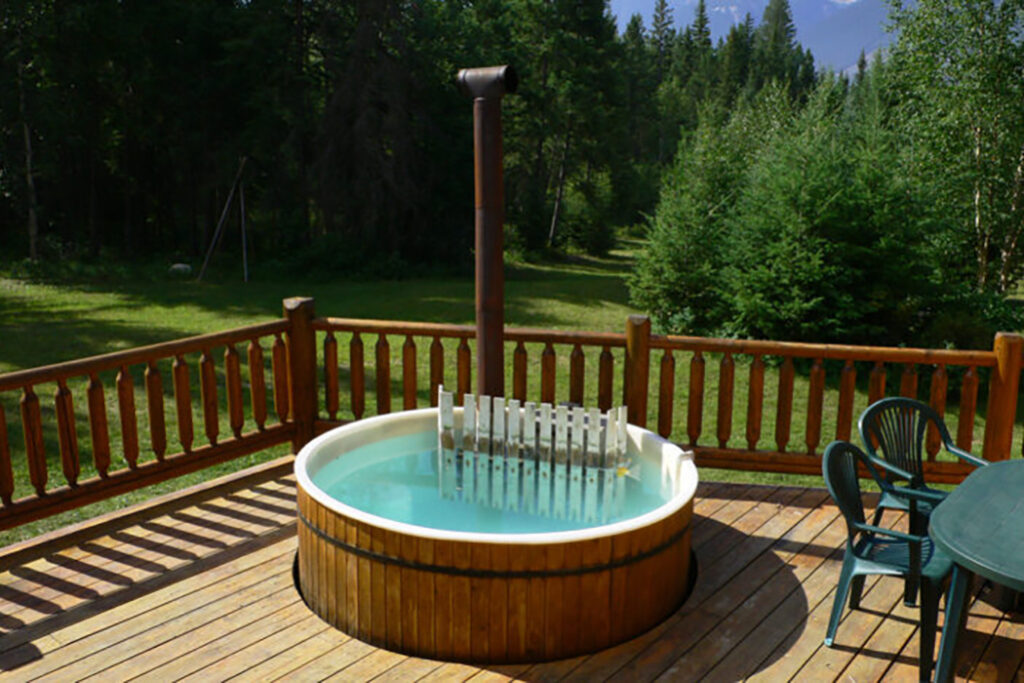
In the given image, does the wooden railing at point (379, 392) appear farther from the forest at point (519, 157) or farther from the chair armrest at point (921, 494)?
the forest at point (519, 157)

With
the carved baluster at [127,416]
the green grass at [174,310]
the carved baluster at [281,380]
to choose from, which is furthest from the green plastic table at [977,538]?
the green grass at [174,310]

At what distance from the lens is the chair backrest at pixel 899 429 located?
3.59 meters

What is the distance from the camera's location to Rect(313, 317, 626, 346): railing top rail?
4.88 metres

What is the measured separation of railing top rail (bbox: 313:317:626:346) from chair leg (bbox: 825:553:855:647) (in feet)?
6.55

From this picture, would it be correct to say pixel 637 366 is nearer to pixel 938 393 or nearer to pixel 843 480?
pixel 938 393

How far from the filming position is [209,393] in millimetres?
4773

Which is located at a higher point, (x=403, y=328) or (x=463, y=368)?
(x=403, y=328)

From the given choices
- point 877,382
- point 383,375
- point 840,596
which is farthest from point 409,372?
point 840,596

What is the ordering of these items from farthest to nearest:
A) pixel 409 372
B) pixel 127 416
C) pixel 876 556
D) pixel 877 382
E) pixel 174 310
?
1. pixel 174 310
2. pixel 409 372
3. pixel 877 382
4. pixel 127 416
5. pixel 876 556

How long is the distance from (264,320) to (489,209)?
10.1m

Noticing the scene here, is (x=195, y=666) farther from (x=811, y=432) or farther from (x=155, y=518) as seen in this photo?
(x=811, y=432)

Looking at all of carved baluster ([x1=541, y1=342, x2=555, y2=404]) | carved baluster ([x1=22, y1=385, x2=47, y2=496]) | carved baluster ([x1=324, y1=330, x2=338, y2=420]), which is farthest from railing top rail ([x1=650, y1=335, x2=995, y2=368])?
carved baluster ([x1=22, y1=385, x2=47, y2=496])

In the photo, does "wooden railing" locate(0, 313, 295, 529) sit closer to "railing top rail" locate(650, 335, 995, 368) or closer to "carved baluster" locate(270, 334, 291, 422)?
"carved baluster" locate(270, 334, 291, 422)

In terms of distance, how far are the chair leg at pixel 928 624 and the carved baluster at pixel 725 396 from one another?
186 centimetres
